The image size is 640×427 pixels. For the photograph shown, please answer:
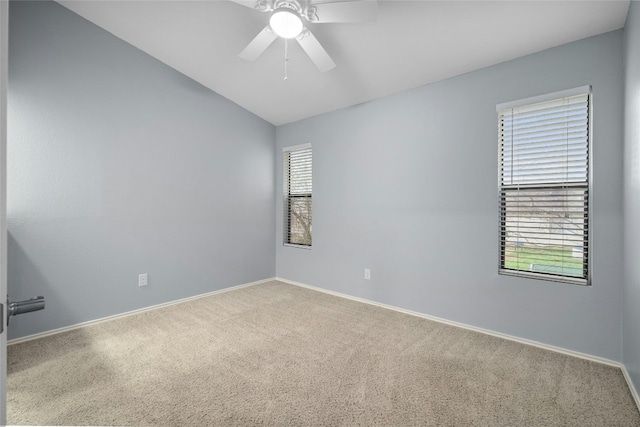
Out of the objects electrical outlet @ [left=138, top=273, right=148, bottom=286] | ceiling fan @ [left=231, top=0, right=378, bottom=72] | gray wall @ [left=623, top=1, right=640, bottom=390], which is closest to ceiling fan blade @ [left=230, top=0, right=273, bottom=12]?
ceiling fan @ [left=231, top=0, right=378, bottom=72]

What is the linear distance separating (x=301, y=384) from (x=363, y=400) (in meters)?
0.41

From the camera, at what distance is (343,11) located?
193 centimetres

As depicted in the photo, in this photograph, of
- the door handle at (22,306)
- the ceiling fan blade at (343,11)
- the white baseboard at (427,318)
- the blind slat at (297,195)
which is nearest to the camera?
the door handle at (22,306)

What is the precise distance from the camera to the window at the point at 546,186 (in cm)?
234

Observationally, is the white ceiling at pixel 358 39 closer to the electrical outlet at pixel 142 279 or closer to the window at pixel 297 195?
the window at pixel 297 195

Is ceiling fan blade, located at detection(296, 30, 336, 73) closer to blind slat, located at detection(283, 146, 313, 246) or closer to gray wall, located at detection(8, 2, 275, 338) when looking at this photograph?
blind slat, located at detection(283, 146, 313, 246)

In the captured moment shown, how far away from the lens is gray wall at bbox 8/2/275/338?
2637 mm

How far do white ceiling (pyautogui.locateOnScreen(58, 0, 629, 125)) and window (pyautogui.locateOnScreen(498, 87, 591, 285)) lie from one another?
0.53 m

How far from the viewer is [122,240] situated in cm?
319

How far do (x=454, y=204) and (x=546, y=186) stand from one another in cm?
73

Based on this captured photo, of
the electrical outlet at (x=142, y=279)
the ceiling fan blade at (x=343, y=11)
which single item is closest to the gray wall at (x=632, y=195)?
the ceiling fan blade at (x=343, y=11)

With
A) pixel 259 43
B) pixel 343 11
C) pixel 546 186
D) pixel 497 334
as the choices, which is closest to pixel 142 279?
pixel 259 43

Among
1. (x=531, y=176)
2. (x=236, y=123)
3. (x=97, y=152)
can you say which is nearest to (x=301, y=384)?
(x=531, y=176)

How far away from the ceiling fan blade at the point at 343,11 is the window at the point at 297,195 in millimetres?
2274
